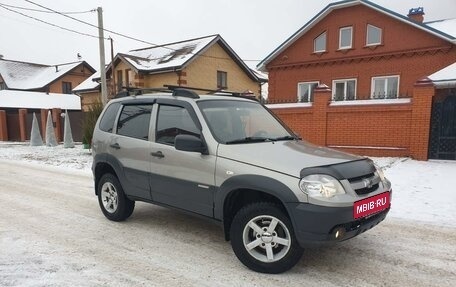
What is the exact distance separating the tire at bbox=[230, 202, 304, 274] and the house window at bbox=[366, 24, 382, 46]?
52.0 ft

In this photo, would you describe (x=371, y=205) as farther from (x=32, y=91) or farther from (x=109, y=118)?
(x=32, y=91)

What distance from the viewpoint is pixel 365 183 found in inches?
140

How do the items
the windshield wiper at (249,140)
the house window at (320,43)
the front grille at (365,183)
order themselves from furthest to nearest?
the house window at (320,43) < the windshield wiper at (249,140) < the front grille at (365,183)

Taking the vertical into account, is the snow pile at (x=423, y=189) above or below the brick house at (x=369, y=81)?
below

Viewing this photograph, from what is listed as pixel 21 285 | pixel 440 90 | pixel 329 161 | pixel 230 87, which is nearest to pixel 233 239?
pixel 329 161

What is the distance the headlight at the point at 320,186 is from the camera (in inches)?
129

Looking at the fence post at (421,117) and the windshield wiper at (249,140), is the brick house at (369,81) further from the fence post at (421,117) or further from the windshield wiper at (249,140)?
the windshield wiper at (249,140)

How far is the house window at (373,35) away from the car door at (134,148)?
15148 mm

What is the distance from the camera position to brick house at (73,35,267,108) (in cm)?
2505

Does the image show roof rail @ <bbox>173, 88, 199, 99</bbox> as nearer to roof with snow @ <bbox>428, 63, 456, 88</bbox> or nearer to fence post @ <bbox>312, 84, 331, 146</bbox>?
fence post @ <bbox>312, 84, 331, 146</bbox>

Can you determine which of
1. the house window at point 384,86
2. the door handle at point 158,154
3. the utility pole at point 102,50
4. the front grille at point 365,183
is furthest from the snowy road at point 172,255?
the house window at point 384,86

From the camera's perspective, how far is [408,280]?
136 inches

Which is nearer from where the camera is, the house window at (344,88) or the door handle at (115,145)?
the door handle at (115,145)

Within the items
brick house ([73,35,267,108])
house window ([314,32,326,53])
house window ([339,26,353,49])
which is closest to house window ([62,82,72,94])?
brick house ([73,35,267,108])
